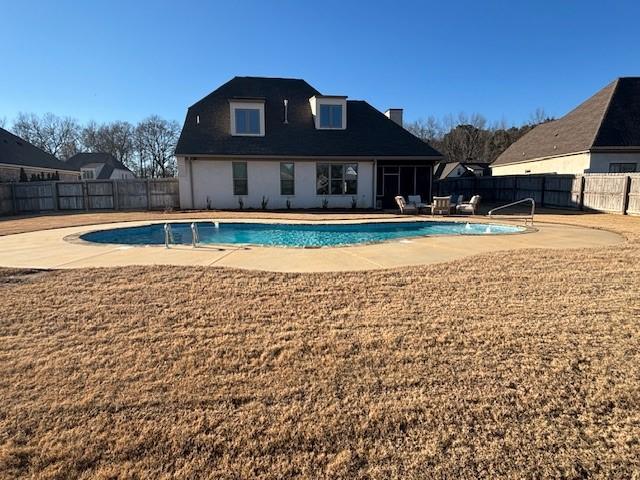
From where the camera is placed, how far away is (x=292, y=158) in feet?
62.4

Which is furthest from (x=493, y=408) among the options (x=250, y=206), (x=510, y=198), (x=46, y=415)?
(x=510, y=198)

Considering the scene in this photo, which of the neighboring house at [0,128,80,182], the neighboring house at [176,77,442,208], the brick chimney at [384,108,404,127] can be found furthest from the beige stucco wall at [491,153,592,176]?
the neighboring house at [0,128,80,182]

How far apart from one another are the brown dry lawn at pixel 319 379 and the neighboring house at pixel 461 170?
39.9 metres

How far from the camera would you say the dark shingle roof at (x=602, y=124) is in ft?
66.9

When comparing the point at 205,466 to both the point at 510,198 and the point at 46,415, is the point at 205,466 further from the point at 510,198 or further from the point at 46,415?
the point at 510,198

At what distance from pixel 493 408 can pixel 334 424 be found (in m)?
1.29

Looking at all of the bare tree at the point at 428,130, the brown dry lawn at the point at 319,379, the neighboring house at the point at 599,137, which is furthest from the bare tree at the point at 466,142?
the brown dry lawn at the point at 319,379

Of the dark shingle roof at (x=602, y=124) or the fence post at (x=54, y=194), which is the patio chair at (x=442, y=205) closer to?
the dark shingle roof at (x=602, y=124)

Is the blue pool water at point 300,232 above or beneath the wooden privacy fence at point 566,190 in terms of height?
beneath

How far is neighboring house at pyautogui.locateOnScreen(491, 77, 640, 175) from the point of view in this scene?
20.3 meters

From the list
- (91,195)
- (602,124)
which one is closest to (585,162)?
(602,124)

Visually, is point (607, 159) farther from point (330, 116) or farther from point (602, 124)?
point (330, 116)

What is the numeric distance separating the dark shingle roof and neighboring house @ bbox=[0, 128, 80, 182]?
35135 millimetres

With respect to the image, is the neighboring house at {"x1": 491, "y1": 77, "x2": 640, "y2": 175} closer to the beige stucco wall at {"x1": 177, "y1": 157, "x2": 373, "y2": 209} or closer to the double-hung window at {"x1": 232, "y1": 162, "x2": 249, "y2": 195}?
the beige stucco wall at {"x1": 177, "y1": 157, "x2": 373, "y2": 209}
